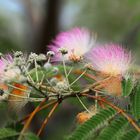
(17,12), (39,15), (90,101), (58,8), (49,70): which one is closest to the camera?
(49,70)

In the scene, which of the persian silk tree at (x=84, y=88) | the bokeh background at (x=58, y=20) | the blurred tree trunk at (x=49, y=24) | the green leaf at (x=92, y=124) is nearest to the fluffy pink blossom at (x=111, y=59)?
the persian silk tree at (x=84, y=88)

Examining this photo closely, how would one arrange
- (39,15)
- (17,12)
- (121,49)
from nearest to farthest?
1. (121,49)
2. (39,15)
3. (17,12)

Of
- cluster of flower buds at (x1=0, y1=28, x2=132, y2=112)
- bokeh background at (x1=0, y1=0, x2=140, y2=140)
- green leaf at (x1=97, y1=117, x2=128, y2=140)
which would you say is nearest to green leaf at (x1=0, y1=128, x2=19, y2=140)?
cluster of flower buds at (x1=0, y1=28, x2=132, y2=112)

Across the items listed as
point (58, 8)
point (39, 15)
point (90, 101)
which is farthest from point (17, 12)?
→ point (90, 101)

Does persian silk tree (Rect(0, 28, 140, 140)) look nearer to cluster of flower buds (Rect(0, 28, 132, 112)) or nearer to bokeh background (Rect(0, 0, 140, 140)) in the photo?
cluster of flower buds (Rect(0, 28, 132, 112))

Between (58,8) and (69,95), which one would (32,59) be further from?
(58,8)

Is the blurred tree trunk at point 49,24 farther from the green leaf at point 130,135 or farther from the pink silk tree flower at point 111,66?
the green leaf at point 130,135
